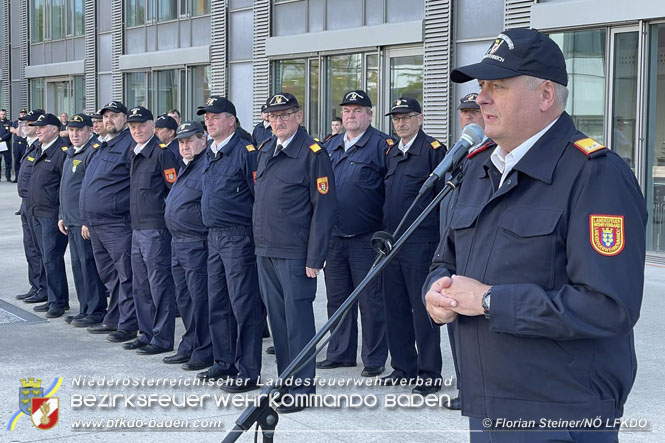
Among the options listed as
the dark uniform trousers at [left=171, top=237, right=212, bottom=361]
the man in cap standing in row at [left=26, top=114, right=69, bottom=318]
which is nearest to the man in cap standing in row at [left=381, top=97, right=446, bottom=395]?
the dark uniform trousers at [left=171, top=237, right=212, bottom=361]

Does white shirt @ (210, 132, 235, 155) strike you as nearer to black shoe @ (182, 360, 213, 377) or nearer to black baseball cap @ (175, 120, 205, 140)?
black baseball cap @ (175, 120, 205, 140)

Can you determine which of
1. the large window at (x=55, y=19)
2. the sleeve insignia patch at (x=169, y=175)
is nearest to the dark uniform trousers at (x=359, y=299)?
the sleeve insignia patch at (x=169, y=175)

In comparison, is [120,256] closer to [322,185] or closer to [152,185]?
[152,185]

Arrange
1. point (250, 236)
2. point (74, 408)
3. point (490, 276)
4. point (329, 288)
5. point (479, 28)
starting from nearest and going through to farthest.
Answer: point (490, 276) < point (74, 408) < point (250, 236) < point (329, 288) < point (479, 28)

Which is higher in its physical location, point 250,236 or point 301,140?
point 301,140

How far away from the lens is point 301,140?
21.0 feet

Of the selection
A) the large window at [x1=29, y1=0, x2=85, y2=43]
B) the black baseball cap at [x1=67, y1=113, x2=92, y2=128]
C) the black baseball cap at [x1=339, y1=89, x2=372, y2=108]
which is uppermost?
the large window at [x1=29, y1=0, x2=85, y2=43]

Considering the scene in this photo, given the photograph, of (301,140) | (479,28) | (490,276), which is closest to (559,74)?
(490,276)

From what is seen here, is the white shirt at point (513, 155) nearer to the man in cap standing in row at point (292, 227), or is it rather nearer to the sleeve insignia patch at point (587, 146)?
the sleeve insignia patch at point (587, 146)

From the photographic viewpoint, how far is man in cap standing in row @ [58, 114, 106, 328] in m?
8.98

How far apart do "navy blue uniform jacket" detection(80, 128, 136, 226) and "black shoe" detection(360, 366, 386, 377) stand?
9.06 ft

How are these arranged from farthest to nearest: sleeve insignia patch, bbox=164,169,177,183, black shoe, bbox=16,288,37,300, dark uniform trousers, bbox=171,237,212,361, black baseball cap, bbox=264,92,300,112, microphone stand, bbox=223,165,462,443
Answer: black shoe, bbox=16,288,37,300
sleeve insignia patch, bbox=164,169,177,183
dark uniform trousers, bbox=171,237,212,361
black baseball cap, bbox=264,92,300,112
microphone stand, bbox=223,165,462,443

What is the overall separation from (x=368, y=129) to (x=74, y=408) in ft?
10.5

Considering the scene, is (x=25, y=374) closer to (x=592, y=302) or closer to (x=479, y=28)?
(x=592, y=302)
